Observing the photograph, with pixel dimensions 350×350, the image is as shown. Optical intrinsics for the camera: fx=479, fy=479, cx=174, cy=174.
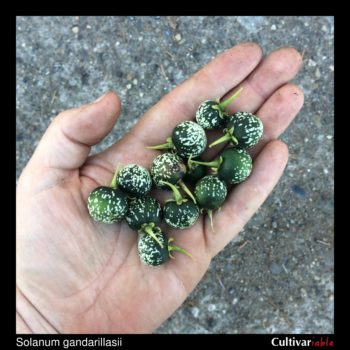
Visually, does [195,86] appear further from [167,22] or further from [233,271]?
[233,271]

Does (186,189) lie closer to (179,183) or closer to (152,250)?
(179,183)

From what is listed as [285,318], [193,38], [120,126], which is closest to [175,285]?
[285,318]

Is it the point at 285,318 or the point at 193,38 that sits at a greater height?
the point at 193,38

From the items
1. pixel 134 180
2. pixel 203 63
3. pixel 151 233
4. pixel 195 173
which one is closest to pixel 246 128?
pixel 195 173

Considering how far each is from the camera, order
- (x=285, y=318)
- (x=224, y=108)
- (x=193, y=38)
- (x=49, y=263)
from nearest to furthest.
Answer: (x=49, y=263) < (x=224, y=108) < (x=285, y=318) < (x=193, y=38)

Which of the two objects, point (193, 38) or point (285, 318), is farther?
point (193, 38)

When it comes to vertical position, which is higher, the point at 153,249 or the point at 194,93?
the point at 194,93
